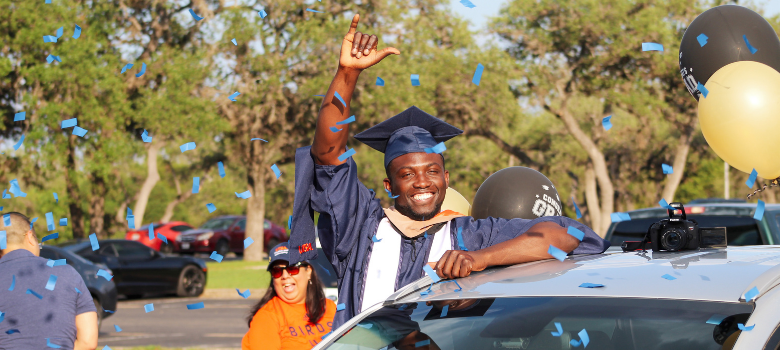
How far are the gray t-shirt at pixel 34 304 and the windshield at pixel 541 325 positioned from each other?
7.27ft

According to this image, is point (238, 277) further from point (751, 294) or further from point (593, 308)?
point (751, 294)

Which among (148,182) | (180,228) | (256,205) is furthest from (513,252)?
(180,228)

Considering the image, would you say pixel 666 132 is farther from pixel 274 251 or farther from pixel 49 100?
pixel 274 251

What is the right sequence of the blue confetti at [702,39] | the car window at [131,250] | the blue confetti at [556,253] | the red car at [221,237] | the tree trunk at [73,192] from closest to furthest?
the blue confetti at [556,253] < the blue confetti at [702,39] < the car window at [131,250] < the tree trunk at [73,192] < the red car at [221,237]

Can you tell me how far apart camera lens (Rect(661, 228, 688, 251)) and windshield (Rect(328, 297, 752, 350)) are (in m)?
0.55

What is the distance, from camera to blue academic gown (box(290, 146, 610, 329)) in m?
2.88

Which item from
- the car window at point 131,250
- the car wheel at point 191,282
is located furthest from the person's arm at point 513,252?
the car wheel at point 191,282

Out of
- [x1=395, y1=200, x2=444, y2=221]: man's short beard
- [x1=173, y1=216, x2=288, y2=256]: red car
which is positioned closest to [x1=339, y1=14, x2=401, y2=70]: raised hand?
[x1=395, y1=200, x2=444, y2=221]: man's short beard

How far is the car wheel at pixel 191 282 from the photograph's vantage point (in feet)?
53.7

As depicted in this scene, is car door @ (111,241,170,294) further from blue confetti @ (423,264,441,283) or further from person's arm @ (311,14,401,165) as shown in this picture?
blue confetti @ (423,264,441,283)

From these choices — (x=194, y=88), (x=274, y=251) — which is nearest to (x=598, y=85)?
(x=194, y=88)

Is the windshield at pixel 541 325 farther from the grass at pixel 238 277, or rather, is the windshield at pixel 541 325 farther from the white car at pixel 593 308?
the grass at pixel 238 277

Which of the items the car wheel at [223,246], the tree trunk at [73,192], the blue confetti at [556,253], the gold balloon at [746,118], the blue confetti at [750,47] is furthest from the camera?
the car wheel at [223,246]

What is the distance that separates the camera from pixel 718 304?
210 centimetres
